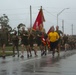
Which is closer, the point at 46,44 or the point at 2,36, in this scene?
the point at 2,36

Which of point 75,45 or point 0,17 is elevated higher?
point 0,17

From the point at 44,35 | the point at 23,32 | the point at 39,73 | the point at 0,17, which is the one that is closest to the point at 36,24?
Answer: the point at 44,35

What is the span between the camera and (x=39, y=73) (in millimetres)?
12414

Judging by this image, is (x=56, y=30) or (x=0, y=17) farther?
(x=0, y=17)

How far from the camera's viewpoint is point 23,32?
2348cm

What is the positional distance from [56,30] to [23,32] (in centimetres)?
224

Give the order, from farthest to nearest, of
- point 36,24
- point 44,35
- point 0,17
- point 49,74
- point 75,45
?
1. point 0,17
2. point 75,45
3. point 36,24
4. point 44,35
5. point 49,74

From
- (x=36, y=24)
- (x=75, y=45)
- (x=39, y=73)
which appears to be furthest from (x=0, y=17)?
(x=39, y=73)

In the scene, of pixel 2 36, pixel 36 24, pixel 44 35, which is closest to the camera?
pixel 2 36

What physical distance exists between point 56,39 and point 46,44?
2.18 meters

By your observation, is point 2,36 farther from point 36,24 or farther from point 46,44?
point 36,24

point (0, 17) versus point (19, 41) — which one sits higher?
point (0, 17)

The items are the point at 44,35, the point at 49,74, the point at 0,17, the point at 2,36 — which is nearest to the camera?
the point at 49,74

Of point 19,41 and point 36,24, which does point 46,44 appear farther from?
point 36,24
